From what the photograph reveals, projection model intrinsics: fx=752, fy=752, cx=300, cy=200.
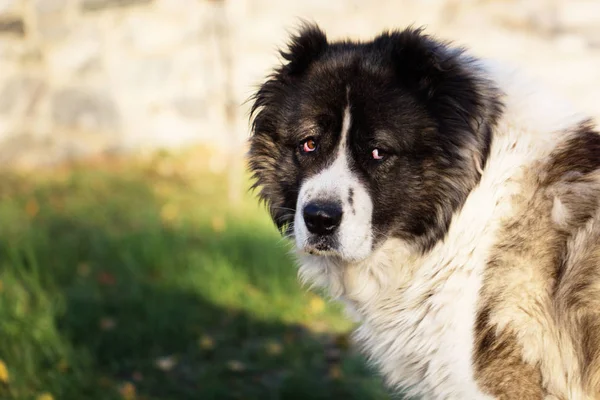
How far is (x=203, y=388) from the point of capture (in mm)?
3801

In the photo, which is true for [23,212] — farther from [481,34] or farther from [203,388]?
[481,34]

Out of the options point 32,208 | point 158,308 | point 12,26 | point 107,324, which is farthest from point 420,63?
point 12,26

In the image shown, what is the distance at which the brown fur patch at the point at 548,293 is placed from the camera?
→ 2.31 m

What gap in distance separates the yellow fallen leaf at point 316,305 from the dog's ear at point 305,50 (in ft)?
7.32

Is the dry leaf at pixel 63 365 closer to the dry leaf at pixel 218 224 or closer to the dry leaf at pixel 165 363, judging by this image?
the dry leaf at pixel 165 363

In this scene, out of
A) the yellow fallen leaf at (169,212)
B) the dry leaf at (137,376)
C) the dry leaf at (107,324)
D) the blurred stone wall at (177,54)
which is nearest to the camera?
Result: the dry leaf at (137,376)

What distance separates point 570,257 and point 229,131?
5.16 m

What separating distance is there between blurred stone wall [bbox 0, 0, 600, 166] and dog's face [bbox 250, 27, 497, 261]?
170 inches

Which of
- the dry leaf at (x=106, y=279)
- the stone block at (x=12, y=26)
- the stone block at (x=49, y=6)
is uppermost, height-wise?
the stone block at (x=49, y=6)

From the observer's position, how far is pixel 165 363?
416cm

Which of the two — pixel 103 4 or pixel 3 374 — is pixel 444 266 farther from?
pixel 103 4

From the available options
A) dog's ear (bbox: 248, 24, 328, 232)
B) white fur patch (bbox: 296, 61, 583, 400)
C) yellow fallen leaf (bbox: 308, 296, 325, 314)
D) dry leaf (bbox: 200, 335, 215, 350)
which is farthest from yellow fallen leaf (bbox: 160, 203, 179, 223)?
white fur patch (bbox: 296, 61, 583, 400)

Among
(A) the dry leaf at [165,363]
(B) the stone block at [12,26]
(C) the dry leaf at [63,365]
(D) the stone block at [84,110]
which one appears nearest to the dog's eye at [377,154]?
(A) the dry leaf at [165,363]

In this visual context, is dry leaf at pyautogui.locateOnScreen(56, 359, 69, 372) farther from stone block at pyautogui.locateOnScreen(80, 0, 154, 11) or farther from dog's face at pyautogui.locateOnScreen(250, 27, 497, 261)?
stone block at pyautogui.locateOnScreen(80, 0, 154, 11)
